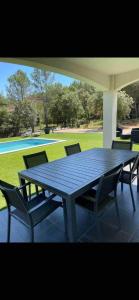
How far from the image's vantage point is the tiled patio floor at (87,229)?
85.3 inches

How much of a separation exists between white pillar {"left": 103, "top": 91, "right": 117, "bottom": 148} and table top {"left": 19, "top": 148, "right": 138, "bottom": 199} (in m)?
2.54

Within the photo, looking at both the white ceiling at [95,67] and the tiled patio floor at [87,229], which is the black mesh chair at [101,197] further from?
the white ceiling at [95,67]

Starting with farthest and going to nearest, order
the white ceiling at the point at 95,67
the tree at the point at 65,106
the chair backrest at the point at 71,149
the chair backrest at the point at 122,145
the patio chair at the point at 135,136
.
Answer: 1. the tree at the point at 65,106
2. the patio chair at the point at 135,136
3. the chair backrest at the point at 122,145
4. the chair backrest at the point at 71,149
5. the white ceiling at the point at 95,67

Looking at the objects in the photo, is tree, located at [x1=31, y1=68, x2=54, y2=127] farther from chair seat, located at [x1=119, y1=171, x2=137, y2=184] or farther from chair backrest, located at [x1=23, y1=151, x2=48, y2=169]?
chair seat, located at [x1=119, y1=171, x2=137, y2=184]

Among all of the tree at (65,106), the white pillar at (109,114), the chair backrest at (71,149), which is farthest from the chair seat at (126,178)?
the tree at (65,106)

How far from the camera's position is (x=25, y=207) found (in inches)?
72.3

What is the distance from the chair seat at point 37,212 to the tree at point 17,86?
13.8m

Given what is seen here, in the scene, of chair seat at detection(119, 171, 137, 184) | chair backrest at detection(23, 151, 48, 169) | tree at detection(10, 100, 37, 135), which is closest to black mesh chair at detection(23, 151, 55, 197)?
chair backrest at detection(23, 151, 48, 169)

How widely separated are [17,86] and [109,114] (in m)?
11.7

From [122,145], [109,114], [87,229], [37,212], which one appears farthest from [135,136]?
[37,212]

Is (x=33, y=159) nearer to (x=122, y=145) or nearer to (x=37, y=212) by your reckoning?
(x=37, y=212)

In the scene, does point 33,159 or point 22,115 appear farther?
point 22,115
